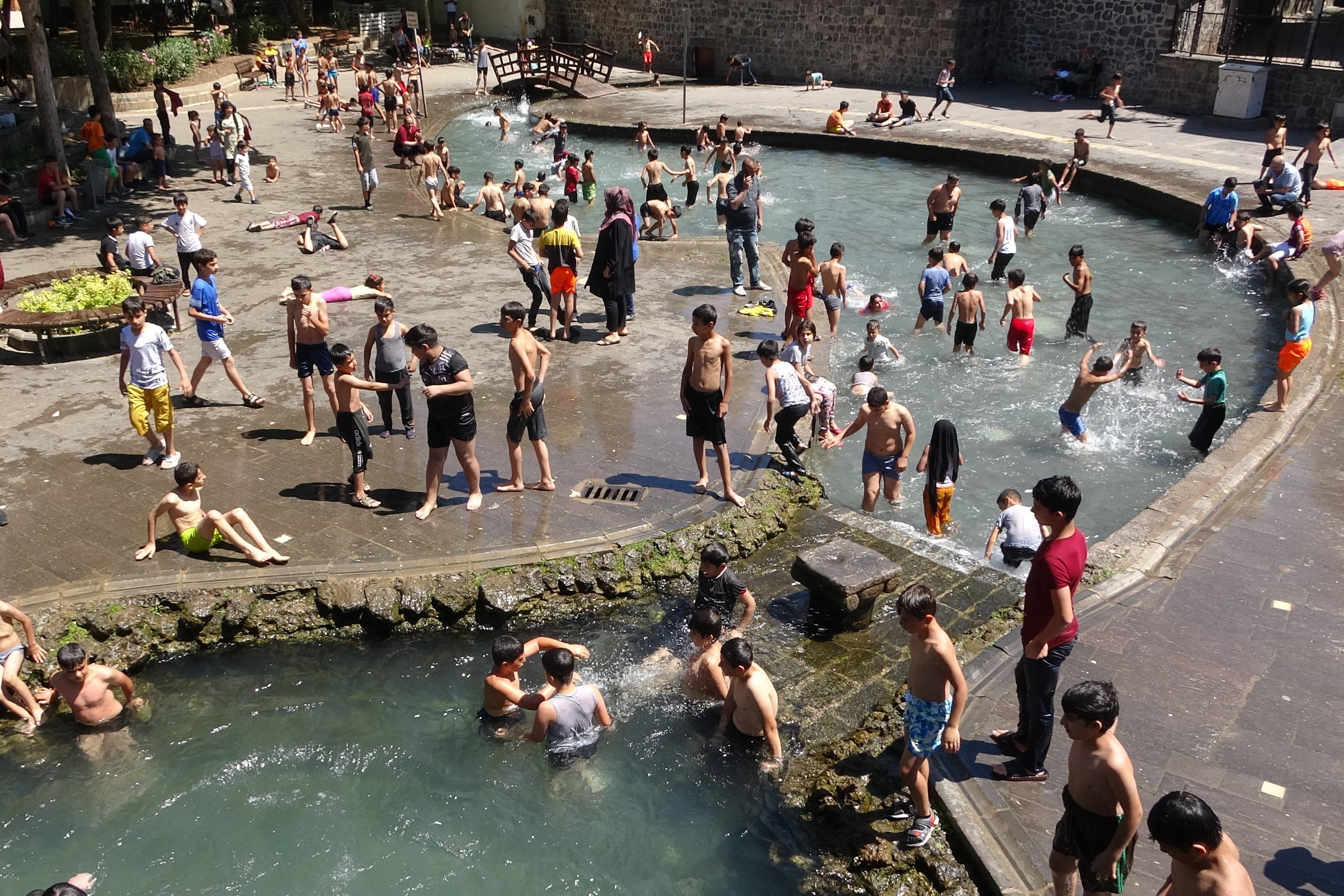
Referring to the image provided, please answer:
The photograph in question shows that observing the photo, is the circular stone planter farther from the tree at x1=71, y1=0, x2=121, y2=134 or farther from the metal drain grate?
the tree at x1=71, y1=0, x2=121, y2=134

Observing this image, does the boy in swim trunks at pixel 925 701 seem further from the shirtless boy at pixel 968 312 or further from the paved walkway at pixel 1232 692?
the shirtless boy at pixel 968 312

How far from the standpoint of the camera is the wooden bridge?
31.7 m

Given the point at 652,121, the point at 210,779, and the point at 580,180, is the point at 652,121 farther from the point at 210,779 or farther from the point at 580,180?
the point at 210,779

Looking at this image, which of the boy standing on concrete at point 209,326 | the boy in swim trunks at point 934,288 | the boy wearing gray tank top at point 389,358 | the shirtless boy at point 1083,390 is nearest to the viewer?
the boy wearing gray tank top at point 389,358

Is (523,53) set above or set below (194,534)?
above

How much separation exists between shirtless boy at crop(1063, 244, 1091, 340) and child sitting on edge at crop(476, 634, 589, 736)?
911cm

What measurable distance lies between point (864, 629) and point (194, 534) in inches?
203

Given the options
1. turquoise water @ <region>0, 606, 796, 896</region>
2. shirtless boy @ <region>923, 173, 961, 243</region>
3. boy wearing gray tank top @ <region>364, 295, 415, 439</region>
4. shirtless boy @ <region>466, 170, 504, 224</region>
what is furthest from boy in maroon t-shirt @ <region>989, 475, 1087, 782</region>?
shirtless boy @ <region>466, 170, 504, 224</region>

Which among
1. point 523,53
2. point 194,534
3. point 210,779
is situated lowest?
point 210,779

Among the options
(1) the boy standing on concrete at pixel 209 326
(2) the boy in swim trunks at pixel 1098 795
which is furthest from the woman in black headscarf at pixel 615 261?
(2) the boy in swim trunks at pixel 1098 795

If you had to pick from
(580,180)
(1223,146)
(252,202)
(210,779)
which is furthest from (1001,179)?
(210,779)

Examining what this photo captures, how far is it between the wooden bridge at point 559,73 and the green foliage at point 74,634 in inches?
1045

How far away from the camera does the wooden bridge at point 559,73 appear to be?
1249 inches

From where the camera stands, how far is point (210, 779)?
21.2ft
